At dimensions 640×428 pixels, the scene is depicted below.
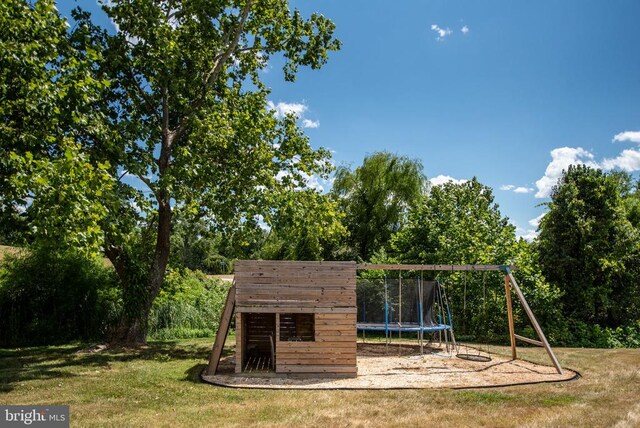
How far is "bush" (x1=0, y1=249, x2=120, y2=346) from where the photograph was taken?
16016 mm

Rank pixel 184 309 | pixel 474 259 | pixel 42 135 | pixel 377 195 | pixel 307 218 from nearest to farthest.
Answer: pixel 42 135, pixel 307 218, pixel 474 259, pixel 184 309, pixel 377 195

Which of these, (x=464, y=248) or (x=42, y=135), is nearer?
(x=42, y=135)

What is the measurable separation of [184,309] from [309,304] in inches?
413

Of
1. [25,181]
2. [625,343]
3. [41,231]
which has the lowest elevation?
[625,343]

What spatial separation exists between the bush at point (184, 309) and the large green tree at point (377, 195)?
810 centimetres

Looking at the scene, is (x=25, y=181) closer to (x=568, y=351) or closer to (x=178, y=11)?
(x=178, y=11)

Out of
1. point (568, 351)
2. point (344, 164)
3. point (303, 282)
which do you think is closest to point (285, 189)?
point (303, 282)

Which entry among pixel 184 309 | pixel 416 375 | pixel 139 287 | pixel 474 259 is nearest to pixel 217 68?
pixel 139 287

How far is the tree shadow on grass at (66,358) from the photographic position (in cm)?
998

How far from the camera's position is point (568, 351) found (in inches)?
551

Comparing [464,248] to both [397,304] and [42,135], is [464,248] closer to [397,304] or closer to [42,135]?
[397,304]

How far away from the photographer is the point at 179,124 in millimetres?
15352

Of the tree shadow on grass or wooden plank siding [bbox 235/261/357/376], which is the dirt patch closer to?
wooden plank siding [bbox 235/261/357/376]

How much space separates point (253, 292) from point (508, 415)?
17.3ft
